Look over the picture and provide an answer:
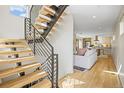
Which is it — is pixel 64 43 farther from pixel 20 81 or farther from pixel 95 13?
pixel 20 81

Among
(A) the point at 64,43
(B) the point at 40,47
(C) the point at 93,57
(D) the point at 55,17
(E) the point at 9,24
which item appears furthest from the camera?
(C) the point at 93,57

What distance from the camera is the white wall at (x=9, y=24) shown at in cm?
311

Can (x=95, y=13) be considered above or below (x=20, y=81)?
above

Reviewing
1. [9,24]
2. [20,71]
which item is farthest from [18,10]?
[20,71]

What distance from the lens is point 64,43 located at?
4.89m

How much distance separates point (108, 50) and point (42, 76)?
10.5 m

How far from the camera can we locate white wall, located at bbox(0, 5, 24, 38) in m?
3.11

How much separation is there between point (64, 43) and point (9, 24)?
2.09 m

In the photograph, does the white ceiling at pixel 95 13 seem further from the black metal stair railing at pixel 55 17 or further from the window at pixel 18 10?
the window at pixel 18 10

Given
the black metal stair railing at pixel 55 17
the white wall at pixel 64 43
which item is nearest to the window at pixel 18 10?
the black metal stair railing at pixel 55 17

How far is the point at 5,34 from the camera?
126 inches

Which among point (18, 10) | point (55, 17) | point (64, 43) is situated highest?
point (18, 10)
